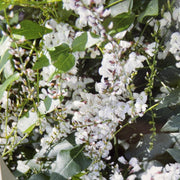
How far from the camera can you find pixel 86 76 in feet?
2.16

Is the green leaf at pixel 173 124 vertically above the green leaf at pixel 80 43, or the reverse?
the green leaf at pixel 80 43

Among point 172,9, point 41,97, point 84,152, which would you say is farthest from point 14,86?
point 172,9

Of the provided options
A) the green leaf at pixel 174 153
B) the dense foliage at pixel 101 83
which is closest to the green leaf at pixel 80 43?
the dense foliage at pixel 101 83

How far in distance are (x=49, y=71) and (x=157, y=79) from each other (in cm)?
19

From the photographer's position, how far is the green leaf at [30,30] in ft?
1.76

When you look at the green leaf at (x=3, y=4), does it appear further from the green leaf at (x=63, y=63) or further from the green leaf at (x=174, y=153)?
the green leaf at (x=174, y=153)

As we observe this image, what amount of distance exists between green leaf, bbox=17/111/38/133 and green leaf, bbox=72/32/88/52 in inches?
6.5

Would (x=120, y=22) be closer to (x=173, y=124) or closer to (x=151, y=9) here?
(x=151, y=9)

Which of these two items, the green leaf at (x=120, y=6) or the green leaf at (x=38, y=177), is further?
the green leaf at (x=38, y=177)

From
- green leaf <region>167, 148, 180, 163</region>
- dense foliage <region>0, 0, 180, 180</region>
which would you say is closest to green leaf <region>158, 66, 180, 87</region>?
dense foliage <region>0, 0, 180, 180</region>

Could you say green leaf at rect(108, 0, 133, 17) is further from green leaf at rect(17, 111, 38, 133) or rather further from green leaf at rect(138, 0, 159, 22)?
green leaf at rect(17, 111, 38, 133)

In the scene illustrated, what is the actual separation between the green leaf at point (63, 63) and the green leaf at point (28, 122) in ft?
0.44

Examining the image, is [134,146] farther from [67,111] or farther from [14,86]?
[14,86]

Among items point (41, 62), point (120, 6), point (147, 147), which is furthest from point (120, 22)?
point (147, 147)
